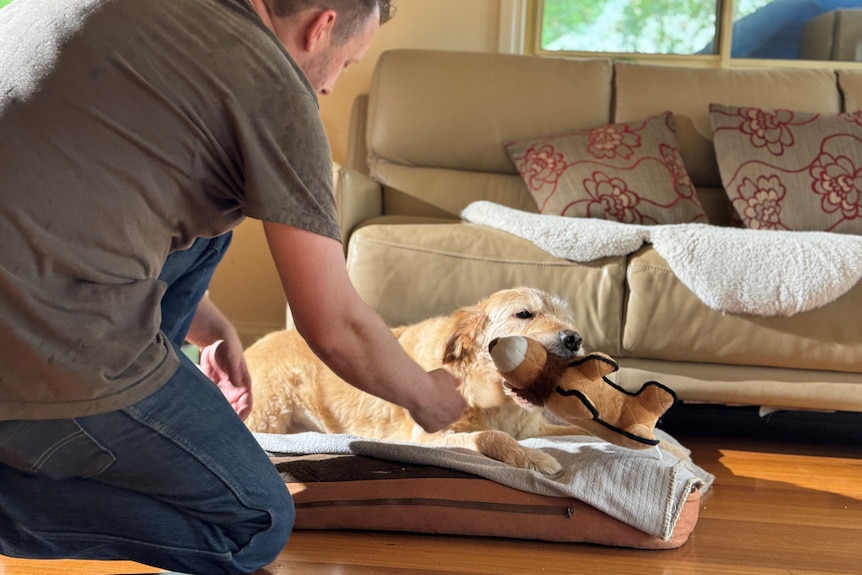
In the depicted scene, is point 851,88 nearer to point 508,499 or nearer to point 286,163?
point 508,499

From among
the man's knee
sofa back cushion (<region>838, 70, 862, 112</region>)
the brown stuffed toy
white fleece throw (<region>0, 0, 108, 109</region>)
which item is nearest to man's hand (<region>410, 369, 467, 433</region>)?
the man's knee

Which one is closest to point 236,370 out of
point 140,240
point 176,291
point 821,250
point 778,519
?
point 176,291

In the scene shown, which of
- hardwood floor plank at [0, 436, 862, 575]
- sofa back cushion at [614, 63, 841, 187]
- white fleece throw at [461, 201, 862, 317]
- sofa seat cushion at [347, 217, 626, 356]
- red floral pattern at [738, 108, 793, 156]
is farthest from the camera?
sofa back cushion at [614, 63, 841, 187]

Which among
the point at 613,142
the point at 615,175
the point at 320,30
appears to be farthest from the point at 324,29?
the point at 613,142

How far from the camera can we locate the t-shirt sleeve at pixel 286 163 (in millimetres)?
1142

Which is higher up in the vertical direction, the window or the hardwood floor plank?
the window

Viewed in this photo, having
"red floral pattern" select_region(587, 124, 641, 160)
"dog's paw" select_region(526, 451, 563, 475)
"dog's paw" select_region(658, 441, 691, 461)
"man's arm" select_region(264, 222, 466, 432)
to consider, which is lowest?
"dog's paw" select_region(658, 441, 691, 461)

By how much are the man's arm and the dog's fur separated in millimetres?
555

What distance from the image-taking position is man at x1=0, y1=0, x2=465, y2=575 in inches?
44.3

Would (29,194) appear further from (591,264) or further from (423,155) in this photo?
(423,155)

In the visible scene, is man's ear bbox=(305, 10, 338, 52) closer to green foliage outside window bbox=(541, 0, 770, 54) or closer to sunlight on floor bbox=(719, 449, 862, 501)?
sunlight on floor bbox=(719, 449, 862, 501)

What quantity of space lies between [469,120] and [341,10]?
2270 mm

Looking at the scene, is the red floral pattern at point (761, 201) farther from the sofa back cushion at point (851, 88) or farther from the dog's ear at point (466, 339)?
the dog's ear at point (466, 339)

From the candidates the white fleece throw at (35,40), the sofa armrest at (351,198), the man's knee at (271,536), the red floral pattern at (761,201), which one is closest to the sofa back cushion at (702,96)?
the red floral pattern at (761,201)
